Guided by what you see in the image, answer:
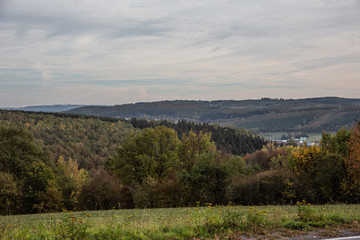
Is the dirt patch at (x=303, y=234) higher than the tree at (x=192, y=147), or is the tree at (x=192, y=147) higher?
the dirt patch at (x=303, y=234)

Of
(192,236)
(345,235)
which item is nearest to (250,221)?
(192,236)

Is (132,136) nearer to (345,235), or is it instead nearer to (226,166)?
(226,166)

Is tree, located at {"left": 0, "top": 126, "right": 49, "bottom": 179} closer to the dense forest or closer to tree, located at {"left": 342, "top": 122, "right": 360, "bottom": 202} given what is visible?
the dense forest

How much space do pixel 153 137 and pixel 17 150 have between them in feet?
69.4

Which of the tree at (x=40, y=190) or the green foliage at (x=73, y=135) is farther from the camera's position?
the green foliage at (x=73, y=135)

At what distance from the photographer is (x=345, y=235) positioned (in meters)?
10.8

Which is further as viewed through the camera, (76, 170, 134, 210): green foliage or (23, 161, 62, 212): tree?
(23, 161, 62, 212): tree

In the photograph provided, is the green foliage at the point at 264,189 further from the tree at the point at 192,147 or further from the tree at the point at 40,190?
the tree at the point at 40,190

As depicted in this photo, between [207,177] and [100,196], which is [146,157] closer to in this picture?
[100,196]

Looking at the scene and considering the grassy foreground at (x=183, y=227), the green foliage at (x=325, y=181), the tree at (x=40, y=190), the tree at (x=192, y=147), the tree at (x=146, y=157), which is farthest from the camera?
the tree at (x=192, y=147)

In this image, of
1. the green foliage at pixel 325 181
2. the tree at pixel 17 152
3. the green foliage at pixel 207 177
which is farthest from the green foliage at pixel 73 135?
the green foliage at pixel 325 181

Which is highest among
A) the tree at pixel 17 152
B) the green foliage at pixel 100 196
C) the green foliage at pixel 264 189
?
the tree at pixel 17 152

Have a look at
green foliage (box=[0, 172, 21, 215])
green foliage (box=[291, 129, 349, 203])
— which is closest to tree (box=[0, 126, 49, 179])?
green foliage (box=[0, 172, 21, 215])

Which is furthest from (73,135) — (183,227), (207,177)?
(183,227)
